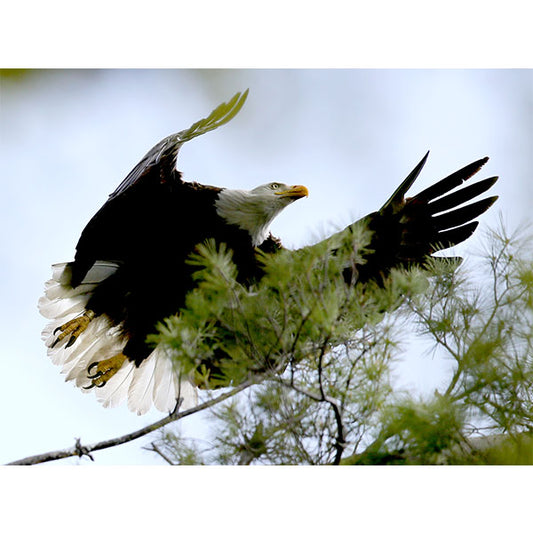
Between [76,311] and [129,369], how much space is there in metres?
0.29

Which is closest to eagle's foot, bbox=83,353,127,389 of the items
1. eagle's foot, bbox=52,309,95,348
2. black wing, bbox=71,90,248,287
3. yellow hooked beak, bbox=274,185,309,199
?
eagle's foot, bbox=52,309,95,348

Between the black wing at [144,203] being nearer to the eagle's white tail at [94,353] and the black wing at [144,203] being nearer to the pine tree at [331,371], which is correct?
the eagle's white tail at [94,353]

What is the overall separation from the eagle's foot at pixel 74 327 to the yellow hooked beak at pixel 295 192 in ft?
2.71

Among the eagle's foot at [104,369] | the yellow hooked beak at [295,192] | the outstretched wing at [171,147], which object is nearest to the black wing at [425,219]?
the yellow hooked beak at [295,192]

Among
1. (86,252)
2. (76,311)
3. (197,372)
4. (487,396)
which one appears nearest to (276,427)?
(197,372)

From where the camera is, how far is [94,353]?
2.70 m

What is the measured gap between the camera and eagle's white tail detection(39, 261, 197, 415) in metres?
2.62

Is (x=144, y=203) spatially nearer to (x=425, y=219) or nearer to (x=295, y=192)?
(x=295, y=192)

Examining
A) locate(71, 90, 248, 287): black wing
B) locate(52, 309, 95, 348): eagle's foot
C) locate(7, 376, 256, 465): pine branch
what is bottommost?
locate(7, 376, 256, 465): pine branch

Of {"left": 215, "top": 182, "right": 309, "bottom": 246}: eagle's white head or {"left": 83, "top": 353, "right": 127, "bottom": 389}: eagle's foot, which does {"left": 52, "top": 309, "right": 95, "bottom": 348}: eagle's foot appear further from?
{"left": 215, "top": 182, "right": 309, "bottom": 246}: eagle's white head

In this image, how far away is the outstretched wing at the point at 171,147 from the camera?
82.4 inches

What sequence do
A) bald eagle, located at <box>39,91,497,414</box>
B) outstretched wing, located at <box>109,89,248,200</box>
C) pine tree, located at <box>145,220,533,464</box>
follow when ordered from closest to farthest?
pine tree, located at <box>145,220,533,464</box> < outstretched wing, located at <box>109,89,248,200</box> < bald eagle, located at <box>39,91,497,414</box>

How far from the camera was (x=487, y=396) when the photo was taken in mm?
1765

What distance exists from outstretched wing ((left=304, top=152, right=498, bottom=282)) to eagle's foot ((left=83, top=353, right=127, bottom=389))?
1.03 metres
